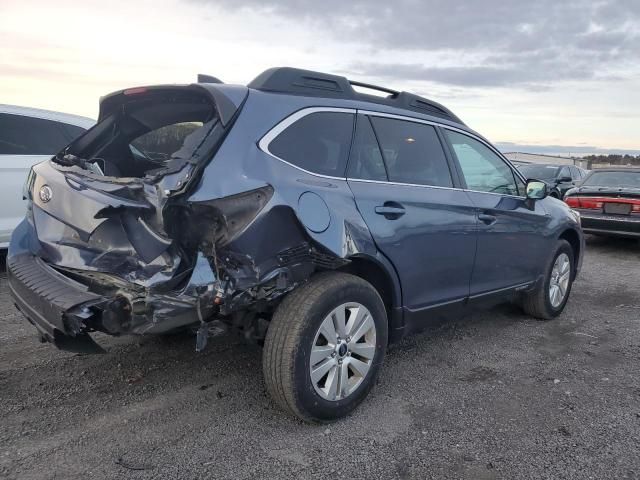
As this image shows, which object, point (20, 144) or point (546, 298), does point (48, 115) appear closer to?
point (20, 144)

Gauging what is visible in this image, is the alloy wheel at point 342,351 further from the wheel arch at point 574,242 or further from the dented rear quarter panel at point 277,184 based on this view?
the wheel arch at point 574,242

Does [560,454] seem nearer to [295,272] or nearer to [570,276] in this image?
[295,272]

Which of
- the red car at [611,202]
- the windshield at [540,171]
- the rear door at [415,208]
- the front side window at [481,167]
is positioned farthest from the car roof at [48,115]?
the windshield at [540,171]

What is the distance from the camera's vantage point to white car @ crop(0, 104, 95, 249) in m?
5.94

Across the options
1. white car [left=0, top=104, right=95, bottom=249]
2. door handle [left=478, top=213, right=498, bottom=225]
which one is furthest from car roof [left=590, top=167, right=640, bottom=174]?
white car [left=0, top=104, right=95, bottom=249]

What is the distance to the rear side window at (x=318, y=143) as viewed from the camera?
301 centimetres

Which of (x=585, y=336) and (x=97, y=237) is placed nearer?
(x=97, y=237)

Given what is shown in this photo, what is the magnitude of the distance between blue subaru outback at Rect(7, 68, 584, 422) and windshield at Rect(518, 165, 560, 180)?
11.0 metres

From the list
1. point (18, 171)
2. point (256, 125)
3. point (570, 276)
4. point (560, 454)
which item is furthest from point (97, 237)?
point (570, 276)

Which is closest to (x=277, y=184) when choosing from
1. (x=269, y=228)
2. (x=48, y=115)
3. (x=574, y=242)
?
(x=269, y=228)

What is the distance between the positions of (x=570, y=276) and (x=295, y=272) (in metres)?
3.80

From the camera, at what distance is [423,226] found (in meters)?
3.56

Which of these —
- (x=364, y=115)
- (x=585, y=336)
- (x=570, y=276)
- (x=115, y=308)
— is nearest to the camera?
(x=115, y=308)

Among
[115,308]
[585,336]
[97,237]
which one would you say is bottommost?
[585,336]
